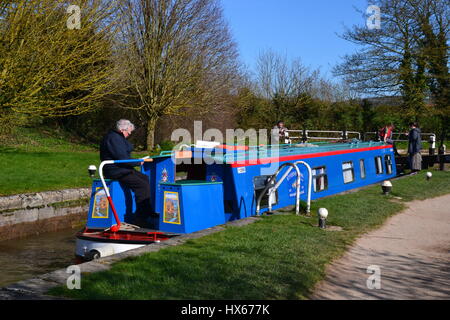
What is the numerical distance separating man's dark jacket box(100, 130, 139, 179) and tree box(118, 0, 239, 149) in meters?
14.3

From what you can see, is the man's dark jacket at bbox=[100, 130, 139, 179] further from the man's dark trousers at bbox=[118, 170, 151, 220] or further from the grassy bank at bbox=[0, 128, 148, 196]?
the grassy bank at bbox=[0, 128, 148, 196]

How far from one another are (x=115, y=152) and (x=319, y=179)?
17.7 feet

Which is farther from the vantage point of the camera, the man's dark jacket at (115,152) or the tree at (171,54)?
the tree at (171,54)

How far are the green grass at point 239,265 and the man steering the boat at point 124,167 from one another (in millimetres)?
1441

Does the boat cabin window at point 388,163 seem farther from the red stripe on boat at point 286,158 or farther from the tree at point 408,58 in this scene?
the tree at point 408,58

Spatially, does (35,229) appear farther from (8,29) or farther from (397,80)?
(397,80)

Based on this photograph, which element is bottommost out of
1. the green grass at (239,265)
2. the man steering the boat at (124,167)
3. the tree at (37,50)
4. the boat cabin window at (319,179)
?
the green grass at (239,265)

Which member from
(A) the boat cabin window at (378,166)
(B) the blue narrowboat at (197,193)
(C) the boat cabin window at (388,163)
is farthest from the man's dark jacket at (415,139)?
(B) the blue narrowboat at (197,193)

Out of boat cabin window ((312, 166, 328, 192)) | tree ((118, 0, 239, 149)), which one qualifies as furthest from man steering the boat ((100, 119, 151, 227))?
tree ((118, 0, 239, 149))

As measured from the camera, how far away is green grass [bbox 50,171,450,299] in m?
4.19

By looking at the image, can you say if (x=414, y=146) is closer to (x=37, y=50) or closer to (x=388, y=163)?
(x=388, y=163)

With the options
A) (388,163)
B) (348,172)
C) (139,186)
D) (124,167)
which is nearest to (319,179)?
(348,172)

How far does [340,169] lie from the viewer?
11.9 m

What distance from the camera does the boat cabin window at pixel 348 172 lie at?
12.2m
